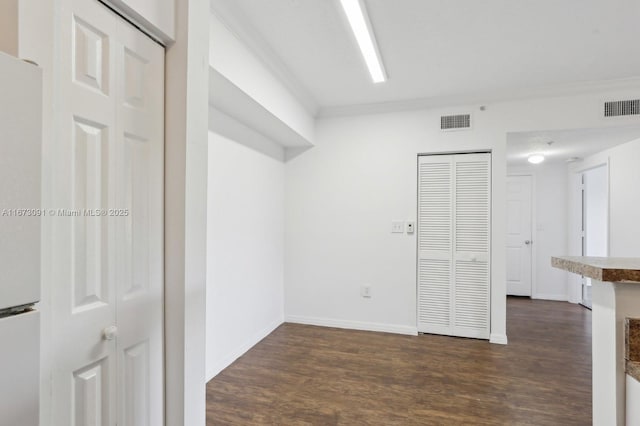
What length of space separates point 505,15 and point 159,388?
2.92 m

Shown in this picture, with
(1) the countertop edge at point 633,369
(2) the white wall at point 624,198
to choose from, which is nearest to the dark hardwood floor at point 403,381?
(2) the white wall at point 624,198

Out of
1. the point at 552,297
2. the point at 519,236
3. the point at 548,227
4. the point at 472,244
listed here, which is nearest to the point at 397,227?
the point at 472,244

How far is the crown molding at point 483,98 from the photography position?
317cm

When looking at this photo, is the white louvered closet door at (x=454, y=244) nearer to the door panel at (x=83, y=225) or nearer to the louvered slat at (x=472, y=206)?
the louvered slat at (x=472, y=206)

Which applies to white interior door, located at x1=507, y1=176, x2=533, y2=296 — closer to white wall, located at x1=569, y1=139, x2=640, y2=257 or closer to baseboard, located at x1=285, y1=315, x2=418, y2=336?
white wall, located at x1=569, y1=139, x2=640, y2=257

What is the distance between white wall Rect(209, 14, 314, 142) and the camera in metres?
2.08

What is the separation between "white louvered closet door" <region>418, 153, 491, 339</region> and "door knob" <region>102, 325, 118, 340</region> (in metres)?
3.21

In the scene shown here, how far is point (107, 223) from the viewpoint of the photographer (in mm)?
1187

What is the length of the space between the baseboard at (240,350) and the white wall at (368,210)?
0.46 m

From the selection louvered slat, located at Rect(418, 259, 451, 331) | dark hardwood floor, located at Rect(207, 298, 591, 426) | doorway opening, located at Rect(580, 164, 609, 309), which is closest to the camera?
dark hardwood floor, located at Rect(207, 298, 591, 426)

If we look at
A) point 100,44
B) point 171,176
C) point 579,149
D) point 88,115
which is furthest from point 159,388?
point 579,149

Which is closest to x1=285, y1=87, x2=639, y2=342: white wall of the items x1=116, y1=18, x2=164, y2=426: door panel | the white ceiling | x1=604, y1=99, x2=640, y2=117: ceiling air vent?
the white ceiling

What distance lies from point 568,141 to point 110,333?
4.83 meters

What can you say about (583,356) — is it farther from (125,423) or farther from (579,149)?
(125,423)
